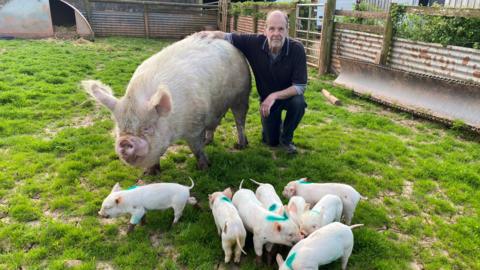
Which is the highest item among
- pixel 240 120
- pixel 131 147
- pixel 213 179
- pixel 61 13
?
pixel 61 13

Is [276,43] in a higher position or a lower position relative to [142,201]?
higher

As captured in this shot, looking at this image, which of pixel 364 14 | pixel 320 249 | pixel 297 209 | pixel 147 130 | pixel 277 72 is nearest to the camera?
pixel 320 249

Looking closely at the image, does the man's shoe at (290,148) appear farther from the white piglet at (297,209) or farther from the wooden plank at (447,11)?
the wooden plank at (447,11)

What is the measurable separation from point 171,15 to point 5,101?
11217mm

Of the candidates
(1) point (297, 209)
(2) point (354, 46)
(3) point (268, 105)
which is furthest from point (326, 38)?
(1) point (297, 209)

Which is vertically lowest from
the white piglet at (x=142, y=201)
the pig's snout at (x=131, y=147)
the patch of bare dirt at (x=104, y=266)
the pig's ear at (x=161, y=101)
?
the patch of bare dirt at (x=104, y=266)

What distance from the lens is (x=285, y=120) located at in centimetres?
523

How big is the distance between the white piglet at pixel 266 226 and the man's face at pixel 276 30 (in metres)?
2.32

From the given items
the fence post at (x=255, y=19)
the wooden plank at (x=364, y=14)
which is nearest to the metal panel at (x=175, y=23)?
the fence post at (x=255, y=19)

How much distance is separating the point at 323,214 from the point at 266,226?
533 mm

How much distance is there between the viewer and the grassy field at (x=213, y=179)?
10.4 feet

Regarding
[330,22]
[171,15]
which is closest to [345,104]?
[330,22]

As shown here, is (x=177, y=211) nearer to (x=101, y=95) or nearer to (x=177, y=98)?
(x=177, y=98)

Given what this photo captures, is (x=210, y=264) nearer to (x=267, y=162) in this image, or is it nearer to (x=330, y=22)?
(x=267, y=162)
